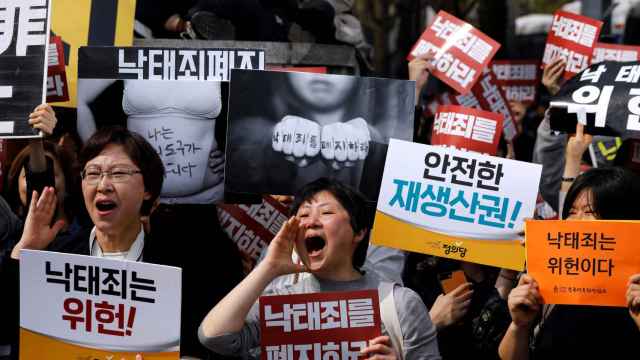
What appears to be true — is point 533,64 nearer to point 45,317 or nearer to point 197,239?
point 197,239

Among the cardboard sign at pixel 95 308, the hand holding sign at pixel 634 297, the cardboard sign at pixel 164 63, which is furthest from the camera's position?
the cardboard sign at pixel 164 63

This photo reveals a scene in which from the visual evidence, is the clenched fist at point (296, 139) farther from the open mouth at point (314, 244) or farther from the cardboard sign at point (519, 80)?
the cardboard sign at point (519, 80)

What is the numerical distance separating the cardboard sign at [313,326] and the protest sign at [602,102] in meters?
2.00

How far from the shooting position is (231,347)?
4.24m

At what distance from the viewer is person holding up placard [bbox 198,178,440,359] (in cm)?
422

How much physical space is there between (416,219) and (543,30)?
1516cm

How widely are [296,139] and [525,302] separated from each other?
178cm

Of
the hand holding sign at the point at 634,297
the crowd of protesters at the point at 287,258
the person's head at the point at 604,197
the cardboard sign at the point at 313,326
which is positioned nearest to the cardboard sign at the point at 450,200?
the crowd of protesters at the point at 287,258

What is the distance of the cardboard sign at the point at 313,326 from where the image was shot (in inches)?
170

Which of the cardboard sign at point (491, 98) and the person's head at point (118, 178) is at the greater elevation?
the cardboard sign at point (491, 98)

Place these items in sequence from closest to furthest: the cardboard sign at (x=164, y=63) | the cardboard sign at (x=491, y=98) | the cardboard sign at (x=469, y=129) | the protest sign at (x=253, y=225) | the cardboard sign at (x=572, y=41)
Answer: the cardboard sign at (x=164, y=63) → the protest sign at (x=253, y=225) → the cardboard sign at (x=469, y=129) → the cardboard sign at (x=572, y=41) → the cardboard sign at (x=491, y=98)

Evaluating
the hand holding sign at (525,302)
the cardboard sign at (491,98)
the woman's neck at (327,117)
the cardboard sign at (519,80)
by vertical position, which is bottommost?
the hand holding sign at (525,302)

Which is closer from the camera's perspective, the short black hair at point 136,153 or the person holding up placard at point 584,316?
the person holding up placard at point 584,316

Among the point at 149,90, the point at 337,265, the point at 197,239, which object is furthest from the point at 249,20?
the point at 337,265
